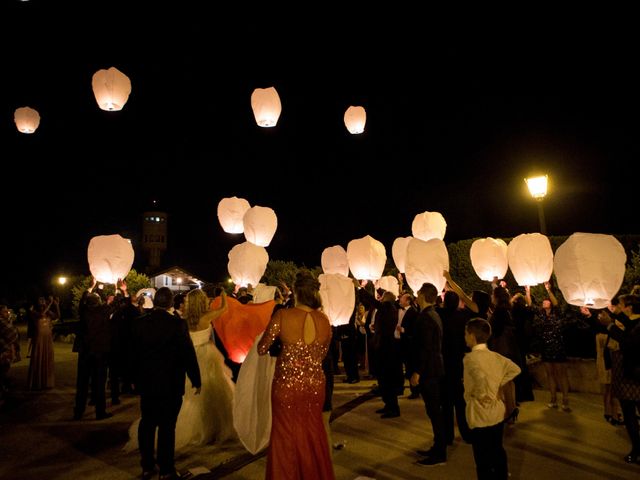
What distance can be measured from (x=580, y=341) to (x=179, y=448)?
710 cm

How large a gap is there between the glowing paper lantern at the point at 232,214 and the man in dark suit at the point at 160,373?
687cm

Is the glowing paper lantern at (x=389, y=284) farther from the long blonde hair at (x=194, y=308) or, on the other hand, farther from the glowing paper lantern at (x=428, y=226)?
the long blonde hair at (x=194, y=308)

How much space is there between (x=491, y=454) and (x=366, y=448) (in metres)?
1.87

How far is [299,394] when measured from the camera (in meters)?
3.58

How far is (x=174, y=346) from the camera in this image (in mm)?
4352

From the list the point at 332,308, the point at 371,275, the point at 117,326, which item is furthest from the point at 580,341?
the point at 117,326

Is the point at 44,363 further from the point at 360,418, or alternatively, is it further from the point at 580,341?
the point at 580,341

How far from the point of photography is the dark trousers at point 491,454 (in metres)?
3.58

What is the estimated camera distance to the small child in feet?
A: 11.7

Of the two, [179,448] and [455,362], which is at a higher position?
[455,362]

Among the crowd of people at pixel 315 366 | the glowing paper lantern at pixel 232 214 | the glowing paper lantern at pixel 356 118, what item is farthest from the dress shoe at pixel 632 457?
the glowing paper lantern at pixel 232 214

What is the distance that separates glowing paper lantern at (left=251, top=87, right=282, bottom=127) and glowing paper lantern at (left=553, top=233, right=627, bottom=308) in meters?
6.09

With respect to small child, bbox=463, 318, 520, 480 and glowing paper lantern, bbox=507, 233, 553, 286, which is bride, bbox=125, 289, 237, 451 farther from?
glowing paper lantern, bbox=507, 233, 553, 286

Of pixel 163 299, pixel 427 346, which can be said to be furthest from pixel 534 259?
pixel 163 299
